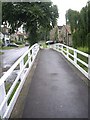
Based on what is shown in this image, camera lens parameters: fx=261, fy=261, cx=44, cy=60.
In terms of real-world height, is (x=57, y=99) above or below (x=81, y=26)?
below

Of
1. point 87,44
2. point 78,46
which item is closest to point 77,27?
point 78,46

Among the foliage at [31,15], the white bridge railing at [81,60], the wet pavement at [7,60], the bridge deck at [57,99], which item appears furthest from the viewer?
the foliage at [31,15]

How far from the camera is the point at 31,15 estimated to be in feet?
Result: 117

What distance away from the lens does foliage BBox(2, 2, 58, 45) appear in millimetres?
35844

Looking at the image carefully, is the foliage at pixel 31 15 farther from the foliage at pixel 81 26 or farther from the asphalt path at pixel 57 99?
the asphalt path at pixel 57 99

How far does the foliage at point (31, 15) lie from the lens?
3584cm

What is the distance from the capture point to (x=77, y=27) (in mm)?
17203

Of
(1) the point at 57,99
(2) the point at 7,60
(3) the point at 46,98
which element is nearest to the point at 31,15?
(2) the point at 7,60

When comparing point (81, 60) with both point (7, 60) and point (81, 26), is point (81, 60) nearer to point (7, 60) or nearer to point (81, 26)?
point (81, 26)

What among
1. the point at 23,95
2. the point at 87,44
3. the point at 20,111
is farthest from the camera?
the point at 87,44

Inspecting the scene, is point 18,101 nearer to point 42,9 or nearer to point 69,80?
point 69,80

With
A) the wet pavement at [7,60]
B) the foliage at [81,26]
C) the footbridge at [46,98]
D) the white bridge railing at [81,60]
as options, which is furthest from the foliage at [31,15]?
→ the footbridge at [46,98]

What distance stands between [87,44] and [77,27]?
2.58 meters

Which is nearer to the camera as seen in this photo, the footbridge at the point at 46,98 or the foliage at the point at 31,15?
the footbridge at the point at 46,98
